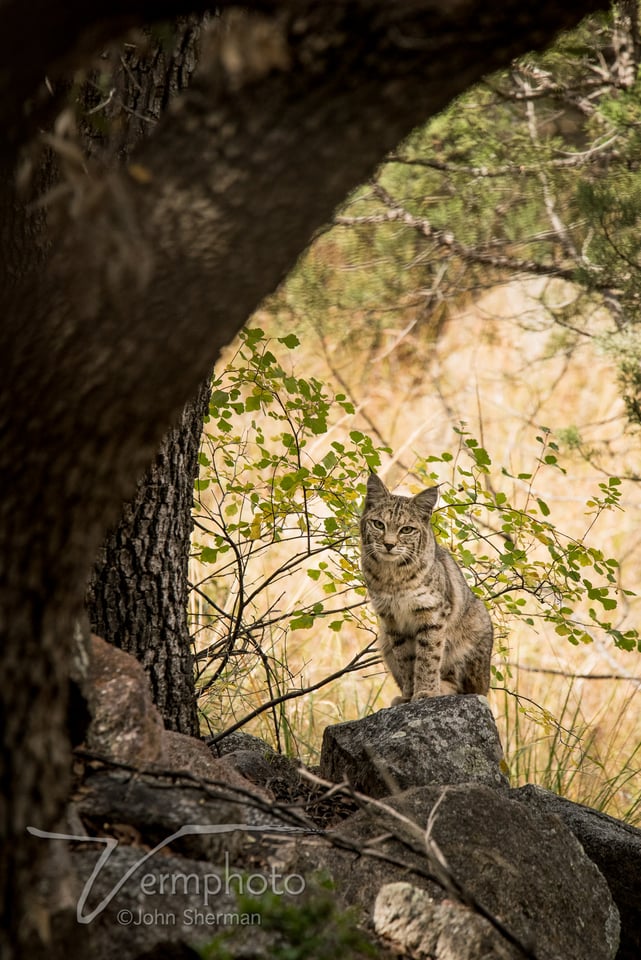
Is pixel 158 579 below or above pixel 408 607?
below

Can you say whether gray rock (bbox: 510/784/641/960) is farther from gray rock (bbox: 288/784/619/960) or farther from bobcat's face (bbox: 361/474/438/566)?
bobcat's face (bbox: 361/474/438/566)

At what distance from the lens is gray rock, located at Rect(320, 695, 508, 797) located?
318 cm

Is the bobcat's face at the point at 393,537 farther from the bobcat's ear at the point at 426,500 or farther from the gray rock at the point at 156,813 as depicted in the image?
the gray rock at the point at 156,813

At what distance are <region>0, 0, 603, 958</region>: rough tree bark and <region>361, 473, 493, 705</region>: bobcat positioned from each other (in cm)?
273

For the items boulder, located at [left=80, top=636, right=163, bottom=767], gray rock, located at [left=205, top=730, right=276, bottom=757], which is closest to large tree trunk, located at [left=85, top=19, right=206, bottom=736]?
gray rock, located at [left=205, top=730, right=276, bottom=757]

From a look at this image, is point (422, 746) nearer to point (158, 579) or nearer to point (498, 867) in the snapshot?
point (498, 867)

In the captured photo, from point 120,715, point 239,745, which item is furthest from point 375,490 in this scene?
point 120,715

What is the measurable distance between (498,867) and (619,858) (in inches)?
31.7

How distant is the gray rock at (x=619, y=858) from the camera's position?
308 cm

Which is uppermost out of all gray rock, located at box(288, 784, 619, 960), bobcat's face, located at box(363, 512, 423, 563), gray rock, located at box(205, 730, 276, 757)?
bobcat's face, located at box(363, 512, 423, 563)

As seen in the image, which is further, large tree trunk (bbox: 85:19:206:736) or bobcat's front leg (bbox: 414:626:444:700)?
bobcat's front leg (bbox: 414:626:444:700)

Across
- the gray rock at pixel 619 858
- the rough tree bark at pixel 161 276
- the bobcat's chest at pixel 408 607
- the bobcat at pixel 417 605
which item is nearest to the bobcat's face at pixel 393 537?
the bobcat at pixel 417 605

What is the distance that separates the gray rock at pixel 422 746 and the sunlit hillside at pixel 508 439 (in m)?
2.38

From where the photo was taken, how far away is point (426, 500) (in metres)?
4.37
